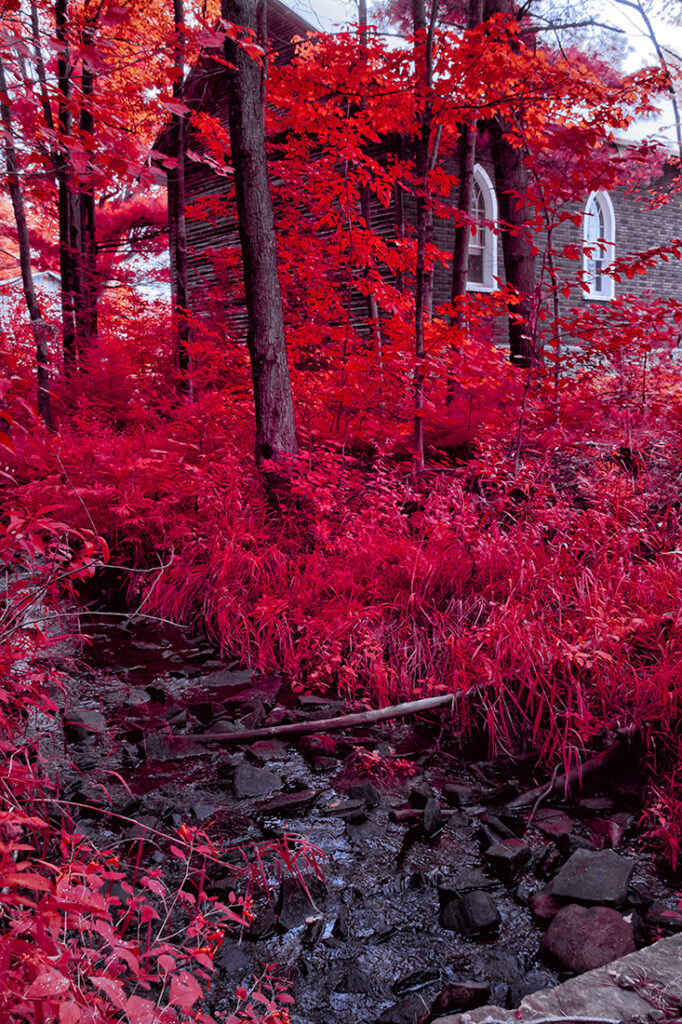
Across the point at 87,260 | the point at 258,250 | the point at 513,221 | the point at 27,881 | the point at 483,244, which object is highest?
the point at 483,244

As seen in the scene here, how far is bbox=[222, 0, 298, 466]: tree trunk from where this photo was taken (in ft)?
19.9

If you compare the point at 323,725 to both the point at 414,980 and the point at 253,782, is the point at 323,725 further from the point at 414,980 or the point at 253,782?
the point at 414,980

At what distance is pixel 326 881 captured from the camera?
Result: 2744 millimetres

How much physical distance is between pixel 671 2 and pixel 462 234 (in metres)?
6.30

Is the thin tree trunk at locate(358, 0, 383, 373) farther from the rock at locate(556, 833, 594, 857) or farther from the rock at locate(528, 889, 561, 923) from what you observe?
the rock at locate(528, 889, 561, 923)

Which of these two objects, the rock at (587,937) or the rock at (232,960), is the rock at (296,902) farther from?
the rock at (587,937)

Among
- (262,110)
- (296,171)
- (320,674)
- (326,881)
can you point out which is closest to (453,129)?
(296,171)

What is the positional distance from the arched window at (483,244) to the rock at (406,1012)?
1429cm

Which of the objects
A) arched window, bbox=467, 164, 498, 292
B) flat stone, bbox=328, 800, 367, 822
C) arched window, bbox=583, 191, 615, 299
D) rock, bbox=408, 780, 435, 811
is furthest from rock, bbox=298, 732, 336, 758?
arched window, bbox=583, 191, 615, 299

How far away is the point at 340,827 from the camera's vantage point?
311cm

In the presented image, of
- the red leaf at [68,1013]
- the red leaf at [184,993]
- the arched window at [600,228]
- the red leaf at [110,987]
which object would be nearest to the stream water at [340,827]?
the red leaf at [184,993]

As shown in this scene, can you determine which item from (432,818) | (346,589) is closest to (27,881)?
(432,818)

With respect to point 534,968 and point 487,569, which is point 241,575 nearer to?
point 487,569

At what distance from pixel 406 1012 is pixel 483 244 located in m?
15.5
